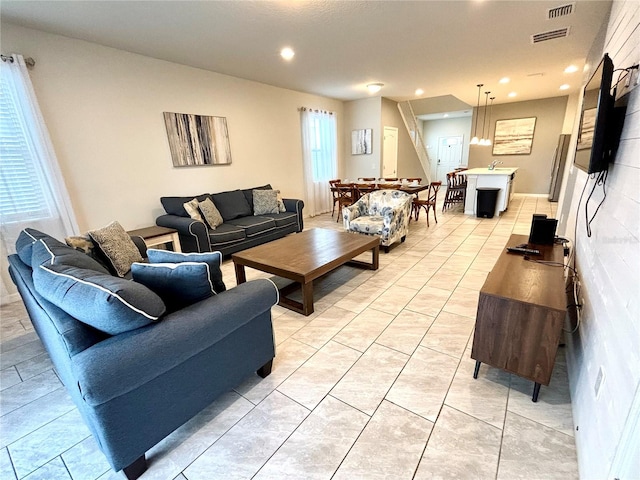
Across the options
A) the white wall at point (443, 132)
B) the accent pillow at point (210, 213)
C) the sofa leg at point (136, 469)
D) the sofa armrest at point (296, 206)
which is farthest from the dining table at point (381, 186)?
the white wall at point (443, 132)

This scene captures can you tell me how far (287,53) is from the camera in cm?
366

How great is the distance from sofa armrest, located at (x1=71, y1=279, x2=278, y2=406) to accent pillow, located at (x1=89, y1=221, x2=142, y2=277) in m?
1.43

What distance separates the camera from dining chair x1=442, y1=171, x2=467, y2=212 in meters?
6.45

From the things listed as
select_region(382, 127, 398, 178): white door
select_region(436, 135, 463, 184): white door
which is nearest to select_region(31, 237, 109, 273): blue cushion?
select_region(382, 127, 398, 178): white door

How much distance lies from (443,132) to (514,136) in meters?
3.23

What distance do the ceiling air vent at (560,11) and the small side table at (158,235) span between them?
476cm

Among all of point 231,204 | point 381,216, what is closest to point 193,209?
point 231,204

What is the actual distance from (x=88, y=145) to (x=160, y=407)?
11.0ft

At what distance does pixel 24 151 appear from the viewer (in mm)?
2850

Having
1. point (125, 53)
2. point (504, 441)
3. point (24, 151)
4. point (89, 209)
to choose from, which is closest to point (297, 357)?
point (504, 441)

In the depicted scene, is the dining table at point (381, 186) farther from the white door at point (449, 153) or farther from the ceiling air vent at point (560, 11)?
the white door at point (449, 153)

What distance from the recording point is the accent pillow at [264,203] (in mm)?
4723

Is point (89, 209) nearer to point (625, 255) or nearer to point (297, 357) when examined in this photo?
point (297, 357)

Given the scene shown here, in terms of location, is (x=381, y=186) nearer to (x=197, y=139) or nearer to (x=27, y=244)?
(x=197, y=139)
